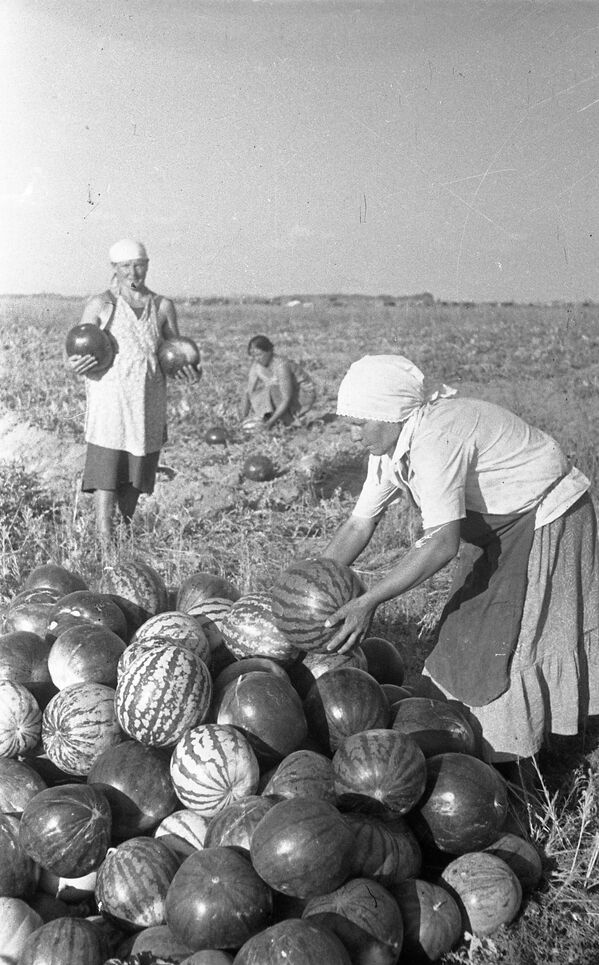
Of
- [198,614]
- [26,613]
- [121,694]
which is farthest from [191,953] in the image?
[26,613]

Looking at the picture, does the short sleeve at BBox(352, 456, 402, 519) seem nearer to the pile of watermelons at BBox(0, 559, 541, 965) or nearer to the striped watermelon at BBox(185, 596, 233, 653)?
the pile of watermelons at BBox(0, 559, 541, 965)

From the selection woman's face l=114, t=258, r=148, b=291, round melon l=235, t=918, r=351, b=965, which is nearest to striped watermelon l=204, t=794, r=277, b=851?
round melon l=235, t=918, r=351, b=965

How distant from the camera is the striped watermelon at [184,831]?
324 cm

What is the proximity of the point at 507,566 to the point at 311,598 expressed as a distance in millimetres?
960

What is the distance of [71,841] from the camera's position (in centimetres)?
304

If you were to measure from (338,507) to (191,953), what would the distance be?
6361 millimetres

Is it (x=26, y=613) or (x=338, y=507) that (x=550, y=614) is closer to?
(x=26, y=613)

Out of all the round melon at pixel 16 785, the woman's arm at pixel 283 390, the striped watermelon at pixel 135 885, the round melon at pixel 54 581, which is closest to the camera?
the striped watermelon at pixel 135 885

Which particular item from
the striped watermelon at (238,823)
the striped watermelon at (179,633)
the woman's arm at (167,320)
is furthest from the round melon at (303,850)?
the woman's arm at (167,320)

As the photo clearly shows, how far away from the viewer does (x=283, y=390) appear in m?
12.7

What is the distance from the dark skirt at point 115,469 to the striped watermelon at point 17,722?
411 cm

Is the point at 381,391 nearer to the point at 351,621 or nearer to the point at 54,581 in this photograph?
the point at 351,621

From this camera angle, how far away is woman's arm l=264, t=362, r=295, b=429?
12.6 metres

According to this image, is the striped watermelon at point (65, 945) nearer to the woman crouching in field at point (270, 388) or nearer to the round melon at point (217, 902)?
the round melon at point (217, 902)
